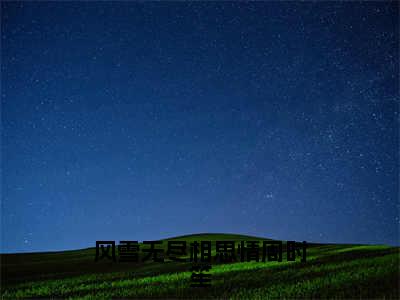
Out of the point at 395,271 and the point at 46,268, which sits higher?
the point at 395,271

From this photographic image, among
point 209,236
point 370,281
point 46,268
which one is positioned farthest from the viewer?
point 209,236

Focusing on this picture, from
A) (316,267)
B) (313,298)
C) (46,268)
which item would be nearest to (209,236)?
(46,268)

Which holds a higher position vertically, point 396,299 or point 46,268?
point 396,299

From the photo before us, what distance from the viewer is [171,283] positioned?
2094cm

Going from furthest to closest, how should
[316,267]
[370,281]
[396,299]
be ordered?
[316,267]
[370,281]
[396,299]

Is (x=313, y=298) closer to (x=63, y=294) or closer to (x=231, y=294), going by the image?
(x=231, y=294)

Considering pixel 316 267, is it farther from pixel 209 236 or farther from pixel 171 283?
pixel 209 236

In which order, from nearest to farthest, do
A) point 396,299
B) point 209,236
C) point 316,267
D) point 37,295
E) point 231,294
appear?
point 396,299 → point 231,294 → point 37,295 → point 316,267 → point 209,236

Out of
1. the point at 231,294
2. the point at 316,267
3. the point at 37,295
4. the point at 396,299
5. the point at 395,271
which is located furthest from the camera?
the point at 316,267

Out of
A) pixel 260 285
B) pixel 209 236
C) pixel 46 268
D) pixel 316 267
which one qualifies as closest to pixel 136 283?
pixel 260 285

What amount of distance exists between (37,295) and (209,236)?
5164 cm

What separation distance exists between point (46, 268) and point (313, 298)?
A: 32.4 metres

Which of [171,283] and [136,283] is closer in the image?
[171,283]

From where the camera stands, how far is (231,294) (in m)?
16.8
